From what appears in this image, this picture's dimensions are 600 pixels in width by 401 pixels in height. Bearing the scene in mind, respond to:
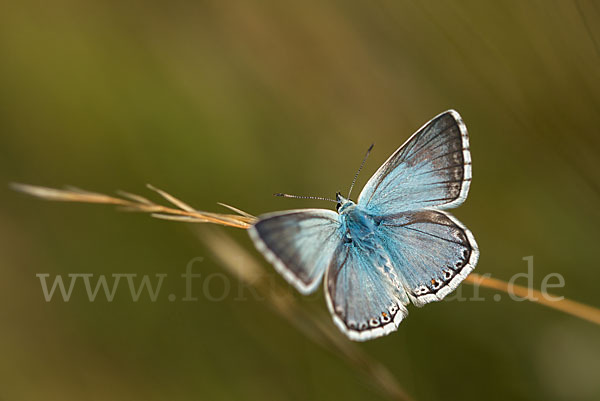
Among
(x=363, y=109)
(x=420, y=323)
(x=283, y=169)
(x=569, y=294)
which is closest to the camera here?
(x=569, y=294)

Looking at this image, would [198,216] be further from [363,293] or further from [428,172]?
[428,172]

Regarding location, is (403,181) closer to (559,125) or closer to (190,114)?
(559,125)

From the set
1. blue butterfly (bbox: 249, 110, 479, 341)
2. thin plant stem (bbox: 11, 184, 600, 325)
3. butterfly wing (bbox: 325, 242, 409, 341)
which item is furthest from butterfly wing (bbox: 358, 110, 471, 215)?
thin plant stem (bbox: 11, 184, 600, 325)

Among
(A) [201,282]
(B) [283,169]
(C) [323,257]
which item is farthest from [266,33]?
(C) [323,257]

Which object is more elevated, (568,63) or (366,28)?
(366,28)

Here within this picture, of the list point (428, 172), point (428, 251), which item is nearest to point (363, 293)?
point (428, 251)

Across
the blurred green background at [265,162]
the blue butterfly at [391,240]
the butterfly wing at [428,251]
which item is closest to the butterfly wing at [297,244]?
the blue butterfly at [391,240]
